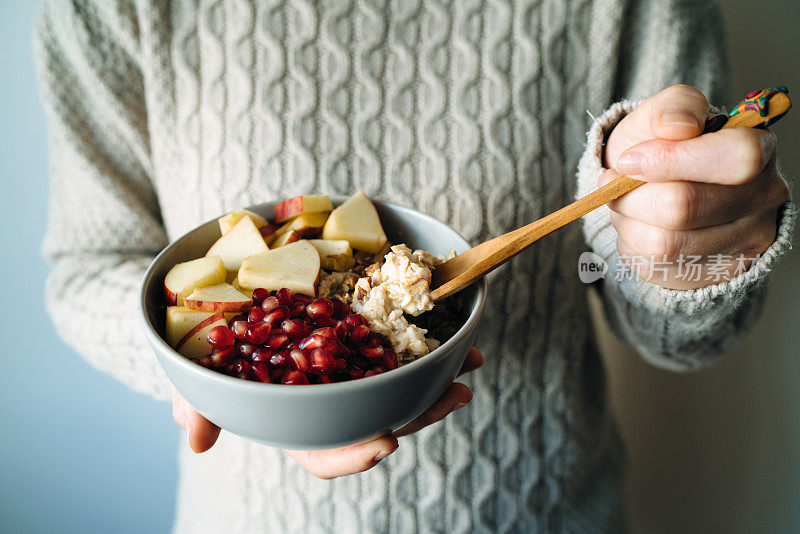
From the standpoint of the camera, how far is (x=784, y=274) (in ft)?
4.00

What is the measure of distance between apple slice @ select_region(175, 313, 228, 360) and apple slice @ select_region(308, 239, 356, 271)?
157mm

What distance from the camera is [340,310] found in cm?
58

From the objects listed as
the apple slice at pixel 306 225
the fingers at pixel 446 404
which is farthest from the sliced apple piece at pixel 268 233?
the fingers at pixel 446 404

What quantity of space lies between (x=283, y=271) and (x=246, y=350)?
11cm

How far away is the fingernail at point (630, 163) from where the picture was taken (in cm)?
52

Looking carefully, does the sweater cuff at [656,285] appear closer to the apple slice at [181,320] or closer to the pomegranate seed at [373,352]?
the pomegranate seed at [373,352]

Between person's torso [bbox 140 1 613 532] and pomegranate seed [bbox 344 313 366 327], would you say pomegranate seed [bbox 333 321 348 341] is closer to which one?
pomegranate seed [bbox 344 313 366 327]

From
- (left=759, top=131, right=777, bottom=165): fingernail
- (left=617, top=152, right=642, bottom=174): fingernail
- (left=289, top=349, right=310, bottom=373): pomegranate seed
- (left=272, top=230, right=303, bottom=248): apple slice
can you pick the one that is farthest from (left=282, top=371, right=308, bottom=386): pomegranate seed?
(left=759, top=131, right=777, bottom=165): fingernail

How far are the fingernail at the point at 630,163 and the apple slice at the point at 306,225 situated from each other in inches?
15.5

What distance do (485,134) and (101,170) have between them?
70 cm

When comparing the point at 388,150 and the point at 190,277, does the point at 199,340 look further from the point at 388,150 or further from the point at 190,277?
the point at 388,150

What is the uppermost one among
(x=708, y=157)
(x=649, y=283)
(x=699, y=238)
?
(x=708, y=157)

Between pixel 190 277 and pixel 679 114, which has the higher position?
pixel 679 114

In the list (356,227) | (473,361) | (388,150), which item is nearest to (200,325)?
(356,227)
